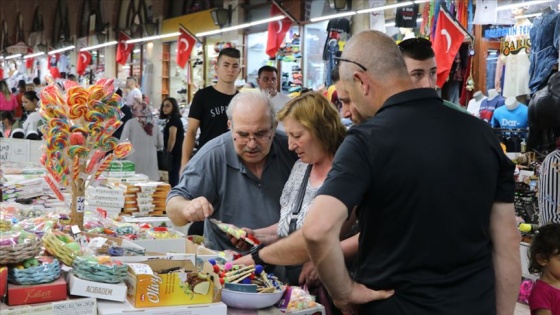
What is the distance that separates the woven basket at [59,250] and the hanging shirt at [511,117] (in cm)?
672

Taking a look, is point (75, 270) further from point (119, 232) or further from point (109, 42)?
point (109, 42)

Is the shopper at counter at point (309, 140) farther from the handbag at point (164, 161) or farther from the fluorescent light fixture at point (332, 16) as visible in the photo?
the fluorescent light fixture at point (332, 16)

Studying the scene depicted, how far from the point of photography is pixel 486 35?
940cm

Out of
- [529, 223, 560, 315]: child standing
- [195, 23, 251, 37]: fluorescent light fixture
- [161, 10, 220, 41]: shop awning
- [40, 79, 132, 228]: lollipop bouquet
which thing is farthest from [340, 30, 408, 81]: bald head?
[161, 10, 220, 41]: shop awning

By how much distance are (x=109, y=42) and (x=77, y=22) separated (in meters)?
3.99

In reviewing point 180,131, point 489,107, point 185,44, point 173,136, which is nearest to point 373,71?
point 489,107

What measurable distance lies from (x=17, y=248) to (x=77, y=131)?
1106 mm

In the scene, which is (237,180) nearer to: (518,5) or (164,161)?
(518,5)

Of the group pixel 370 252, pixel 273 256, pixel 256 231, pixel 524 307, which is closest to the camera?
pixel 370 252

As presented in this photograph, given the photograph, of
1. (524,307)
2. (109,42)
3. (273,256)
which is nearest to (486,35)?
(524,307)

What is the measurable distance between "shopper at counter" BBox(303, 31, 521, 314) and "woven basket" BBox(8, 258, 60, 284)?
950mm

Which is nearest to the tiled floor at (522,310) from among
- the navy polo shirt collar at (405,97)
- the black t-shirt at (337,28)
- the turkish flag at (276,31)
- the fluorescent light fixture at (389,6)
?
the navy polo shirt collar at (405,97)

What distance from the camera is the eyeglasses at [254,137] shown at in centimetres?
321

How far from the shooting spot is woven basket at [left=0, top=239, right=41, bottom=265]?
2393 mm
